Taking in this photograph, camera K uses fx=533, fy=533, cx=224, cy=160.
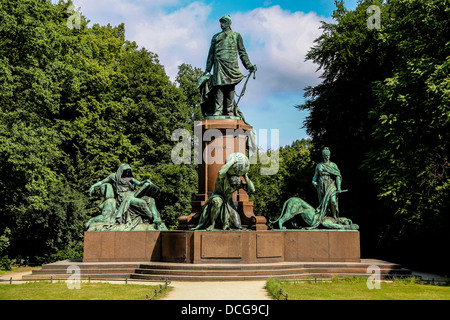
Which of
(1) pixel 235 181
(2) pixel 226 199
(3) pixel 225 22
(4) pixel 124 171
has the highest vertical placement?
(3) pixel 225 22

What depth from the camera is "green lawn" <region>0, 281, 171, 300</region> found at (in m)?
11.2

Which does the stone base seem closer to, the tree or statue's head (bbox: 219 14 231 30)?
statue's head (bbox: 219 14 231 30)

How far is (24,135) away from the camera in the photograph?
74.8ft

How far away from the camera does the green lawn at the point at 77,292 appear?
36.9ft

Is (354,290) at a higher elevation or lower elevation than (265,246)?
lower

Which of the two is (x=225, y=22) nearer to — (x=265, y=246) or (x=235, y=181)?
(x=235, y=181)

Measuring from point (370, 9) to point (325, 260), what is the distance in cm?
1756

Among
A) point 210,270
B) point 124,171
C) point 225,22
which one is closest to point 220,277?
point 210,270

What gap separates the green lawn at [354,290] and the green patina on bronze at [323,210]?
2.98 m

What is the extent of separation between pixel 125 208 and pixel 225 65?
239 inches

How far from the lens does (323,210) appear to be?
58.4ft

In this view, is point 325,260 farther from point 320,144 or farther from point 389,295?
point 320,144

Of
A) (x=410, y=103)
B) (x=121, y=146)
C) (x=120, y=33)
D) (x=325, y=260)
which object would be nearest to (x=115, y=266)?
(x=325, y=260)

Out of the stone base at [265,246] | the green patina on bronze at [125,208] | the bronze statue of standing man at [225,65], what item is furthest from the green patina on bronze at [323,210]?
the green patina on bronze at [125,208]
